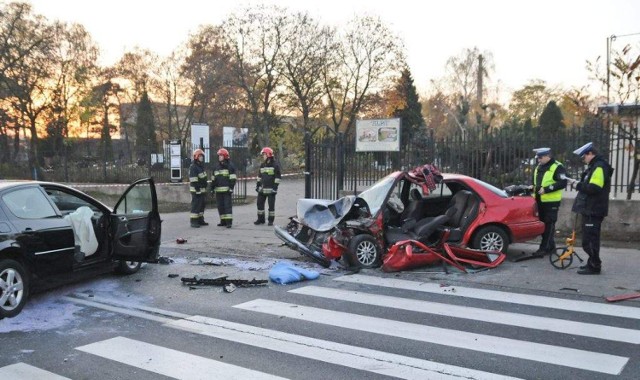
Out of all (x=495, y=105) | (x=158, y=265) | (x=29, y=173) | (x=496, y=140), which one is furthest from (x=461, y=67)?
(x=158, y=265)

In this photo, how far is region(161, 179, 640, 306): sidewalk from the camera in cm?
691

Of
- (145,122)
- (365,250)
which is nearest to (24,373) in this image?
(365,250)

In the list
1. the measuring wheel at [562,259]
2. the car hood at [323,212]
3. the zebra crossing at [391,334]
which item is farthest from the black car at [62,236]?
the measuring wheel at [562,259]

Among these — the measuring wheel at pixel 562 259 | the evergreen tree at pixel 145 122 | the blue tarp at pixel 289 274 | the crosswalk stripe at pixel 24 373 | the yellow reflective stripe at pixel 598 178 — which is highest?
the evergreen tree at pixel 145 122

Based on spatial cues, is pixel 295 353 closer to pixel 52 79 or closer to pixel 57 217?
pixel 57 217

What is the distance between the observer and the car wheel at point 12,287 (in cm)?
560

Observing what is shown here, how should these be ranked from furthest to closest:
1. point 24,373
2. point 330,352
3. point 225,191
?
1. point 225,191
2. point 330,352
3. point 24,373

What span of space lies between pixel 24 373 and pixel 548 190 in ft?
24.4

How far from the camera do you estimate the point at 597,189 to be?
23.6 ft

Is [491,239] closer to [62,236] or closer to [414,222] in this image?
[414,222]

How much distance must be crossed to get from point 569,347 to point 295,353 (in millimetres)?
2460

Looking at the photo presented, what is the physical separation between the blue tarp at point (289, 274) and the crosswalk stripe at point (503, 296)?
1.39ft

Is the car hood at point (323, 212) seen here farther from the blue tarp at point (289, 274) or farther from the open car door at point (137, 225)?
the open car door at point (137, 225)

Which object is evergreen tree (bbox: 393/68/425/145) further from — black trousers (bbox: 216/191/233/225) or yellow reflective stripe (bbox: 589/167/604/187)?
yellow reflective stripe (bbox: 589/167/604/187)
